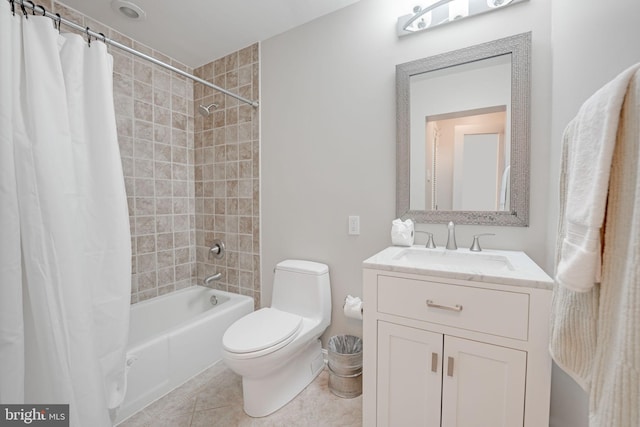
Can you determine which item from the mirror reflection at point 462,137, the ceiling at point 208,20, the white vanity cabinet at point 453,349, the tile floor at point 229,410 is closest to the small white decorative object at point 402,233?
the mirror reflection at point 462,137

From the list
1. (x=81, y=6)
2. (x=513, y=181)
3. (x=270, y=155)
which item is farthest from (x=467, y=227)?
(x=81, y=6)

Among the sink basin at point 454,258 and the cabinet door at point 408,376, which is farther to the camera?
the sink basin at point 454,258

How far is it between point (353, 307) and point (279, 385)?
585 mm

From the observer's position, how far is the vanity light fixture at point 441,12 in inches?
52.0

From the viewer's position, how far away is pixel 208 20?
1805mm

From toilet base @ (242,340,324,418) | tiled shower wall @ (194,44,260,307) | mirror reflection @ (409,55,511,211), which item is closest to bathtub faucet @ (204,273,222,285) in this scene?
tiled shower wall @ (194,44,260,307)

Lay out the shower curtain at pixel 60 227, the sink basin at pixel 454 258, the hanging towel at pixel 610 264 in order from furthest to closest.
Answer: the sink basin at pixel 454 258
the shower curtain at pixel 60 227
the hanging towel at pixel 610 264

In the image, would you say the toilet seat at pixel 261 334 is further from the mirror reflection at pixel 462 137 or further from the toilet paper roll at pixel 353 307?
the mirror reflection at pixel 462 137

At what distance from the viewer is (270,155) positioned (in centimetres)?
204

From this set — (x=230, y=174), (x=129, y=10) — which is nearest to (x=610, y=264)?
(x=230, y=174)

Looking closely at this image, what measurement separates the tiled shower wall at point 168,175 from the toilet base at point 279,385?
0.71m

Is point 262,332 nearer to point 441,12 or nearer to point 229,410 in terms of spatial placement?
point 229,410

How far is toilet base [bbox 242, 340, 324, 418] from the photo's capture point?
141cm

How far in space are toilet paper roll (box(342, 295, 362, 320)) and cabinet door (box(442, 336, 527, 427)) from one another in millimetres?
611
